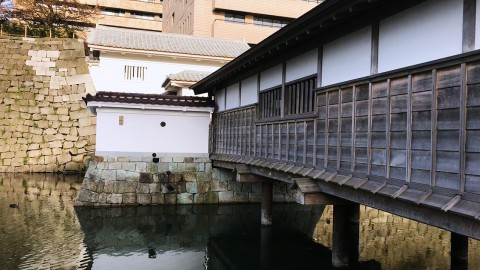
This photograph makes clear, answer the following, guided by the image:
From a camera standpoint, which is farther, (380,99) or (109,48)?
(109,48)

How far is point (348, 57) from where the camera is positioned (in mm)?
7672

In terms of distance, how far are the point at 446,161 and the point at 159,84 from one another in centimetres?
2292

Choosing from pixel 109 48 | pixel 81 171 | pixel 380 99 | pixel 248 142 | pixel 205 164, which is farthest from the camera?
pixel 81 171

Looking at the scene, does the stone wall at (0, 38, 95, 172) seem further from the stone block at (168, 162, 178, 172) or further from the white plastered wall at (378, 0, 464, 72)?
the white plastered wall at (378, 0, 464, 72)

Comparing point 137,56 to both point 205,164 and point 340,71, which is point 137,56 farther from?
point 340,71

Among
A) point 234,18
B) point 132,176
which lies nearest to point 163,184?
point 132,176

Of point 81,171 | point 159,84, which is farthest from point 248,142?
point 81,171

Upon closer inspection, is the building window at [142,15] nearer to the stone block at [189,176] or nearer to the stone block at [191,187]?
the stone block at [189,176]

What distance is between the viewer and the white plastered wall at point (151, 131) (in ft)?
54.2

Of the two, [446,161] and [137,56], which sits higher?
[137,56]

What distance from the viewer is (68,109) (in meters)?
28.2

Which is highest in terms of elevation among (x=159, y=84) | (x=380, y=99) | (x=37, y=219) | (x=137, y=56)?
(x=137, y=56)

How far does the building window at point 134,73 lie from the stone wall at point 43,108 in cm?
470

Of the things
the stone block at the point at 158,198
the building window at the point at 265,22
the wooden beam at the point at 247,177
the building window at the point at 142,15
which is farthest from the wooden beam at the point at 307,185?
the building window at the point at 142,15
